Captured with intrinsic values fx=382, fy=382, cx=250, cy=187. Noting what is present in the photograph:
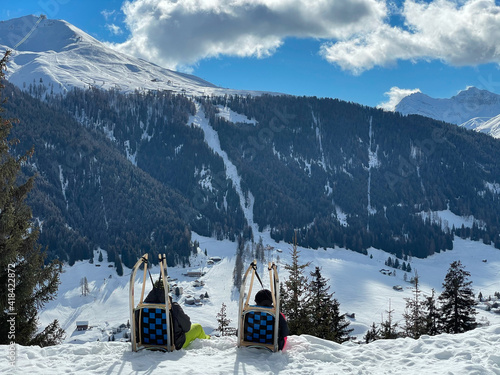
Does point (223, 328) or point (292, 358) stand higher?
point (292, 358)

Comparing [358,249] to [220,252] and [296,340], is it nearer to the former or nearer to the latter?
[220,252]

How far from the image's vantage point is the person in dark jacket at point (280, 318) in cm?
1219

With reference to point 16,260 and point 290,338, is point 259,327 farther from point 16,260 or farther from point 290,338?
point 16,260

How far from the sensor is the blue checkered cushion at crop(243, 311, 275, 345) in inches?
480

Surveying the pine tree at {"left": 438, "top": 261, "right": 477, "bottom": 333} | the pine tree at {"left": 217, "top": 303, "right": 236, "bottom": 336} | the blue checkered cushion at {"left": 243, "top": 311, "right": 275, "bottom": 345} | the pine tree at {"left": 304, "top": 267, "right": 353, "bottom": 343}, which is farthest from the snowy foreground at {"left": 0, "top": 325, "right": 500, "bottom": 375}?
the pine tree at {"left": 217, "top": 303, "right": 236, "bottom": 336}

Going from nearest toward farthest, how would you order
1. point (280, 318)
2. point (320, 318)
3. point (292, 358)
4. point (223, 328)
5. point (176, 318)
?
point (292, 358), point (176, 318), point (280, 318), point (320, 318), point (223, 328)

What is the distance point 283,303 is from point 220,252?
413 feet

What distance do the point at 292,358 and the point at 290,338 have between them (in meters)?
1.67

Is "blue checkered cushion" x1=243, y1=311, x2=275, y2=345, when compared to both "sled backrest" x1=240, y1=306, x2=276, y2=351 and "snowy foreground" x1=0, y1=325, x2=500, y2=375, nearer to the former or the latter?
"sled backrest" x1=240, y1=306, x2=276, y2=351

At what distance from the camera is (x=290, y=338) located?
13367 millimetres

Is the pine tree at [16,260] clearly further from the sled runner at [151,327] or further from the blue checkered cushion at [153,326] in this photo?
the blue checkered cushion at [153,326]

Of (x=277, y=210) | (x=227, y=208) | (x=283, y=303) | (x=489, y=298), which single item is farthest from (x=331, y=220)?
(x=283, y=303)

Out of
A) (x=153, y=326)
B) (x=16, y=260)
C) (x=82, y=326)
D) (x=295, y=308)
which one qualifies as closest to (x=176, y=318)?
(x=153, y=326)

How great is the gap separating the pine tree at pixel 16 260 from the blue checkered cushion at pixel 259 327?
819 cm
